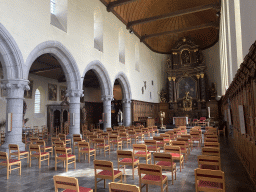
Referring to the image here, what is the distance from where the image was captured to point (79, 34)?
13625mm

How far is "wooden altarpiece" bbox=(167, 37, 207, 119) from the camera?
26234 mm

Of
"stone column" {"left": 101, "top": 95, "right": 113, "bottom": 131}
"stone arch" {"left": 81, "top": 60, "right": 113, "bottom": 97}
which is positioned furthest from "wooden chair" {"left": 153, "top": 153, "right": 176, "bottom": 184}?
"stone column" {"left": 101, "top": 95, "right": 113, "bottom": 131}

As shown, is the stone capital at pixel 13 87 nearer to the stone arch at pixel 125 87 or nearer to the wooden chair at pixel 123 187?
the wooden chair at pixel 123 187

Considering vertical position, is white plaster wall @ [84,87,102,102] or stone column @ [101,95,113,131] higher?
white plaster wall @ [84,87,102,102]

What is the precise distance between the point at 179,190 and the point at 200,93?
23605 mm

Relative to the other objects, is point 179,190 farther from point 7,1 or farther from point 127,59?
point 127,59

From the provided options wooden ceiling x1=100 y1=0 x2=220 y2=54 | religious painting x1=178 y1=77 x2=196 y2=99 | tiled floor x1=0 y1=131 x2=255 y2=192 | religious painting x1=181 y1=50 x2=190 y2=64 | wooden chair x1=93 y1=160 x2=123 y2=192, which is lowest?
tiled floor x1=0 y1=131 x2=255 y2=192

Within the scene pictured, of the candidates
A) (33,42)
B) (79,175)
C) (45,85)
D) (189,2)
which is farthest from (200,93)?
(79,175)

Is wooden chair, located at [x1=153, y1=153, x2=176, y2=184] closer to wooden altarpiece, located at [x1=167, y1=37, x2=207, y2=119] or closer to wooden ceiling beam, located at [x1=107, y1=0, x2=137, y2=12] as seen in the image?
wooden ceiling beam, located at [x1=107, y1=0, x2=137, y2=12]

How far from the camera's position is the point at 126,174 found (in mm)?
5840

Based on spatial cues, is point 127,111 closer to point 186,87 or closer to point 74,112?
point 74,112

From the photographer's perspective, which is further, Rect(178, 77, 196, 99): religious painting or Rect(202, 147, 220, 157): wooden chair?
Rect(178, 77, 196, 99): religious painting

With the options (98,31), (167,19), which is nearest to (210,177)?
(98,31)

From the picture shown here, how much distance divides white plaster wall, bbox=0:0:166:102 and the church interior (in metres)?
0.07
